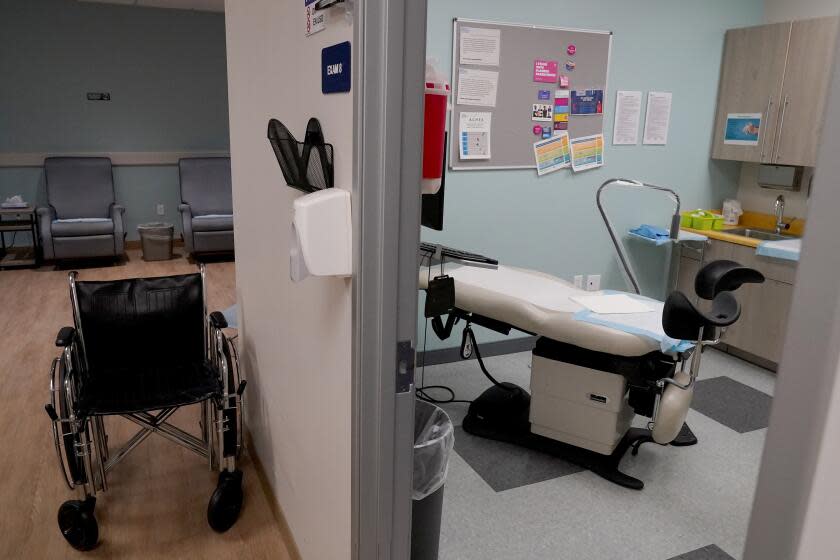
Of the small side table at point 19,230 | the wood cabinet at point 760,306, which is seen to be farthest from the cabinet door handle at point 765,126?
the small side table at point 19,230

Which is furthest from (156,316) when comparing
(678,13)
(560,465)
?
(678,13)

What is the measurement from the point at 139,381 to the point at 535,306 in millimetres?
1594

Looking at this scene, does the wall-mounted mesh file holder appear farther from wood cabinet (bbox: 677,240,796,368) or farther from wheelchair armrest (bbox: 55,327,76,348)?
wood cabinet (bbox: 677,240,796,368)

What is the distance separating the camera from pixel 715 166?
14.6 ft

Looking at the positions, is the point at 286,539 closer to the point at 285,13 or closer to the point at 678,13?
the point at 285,13

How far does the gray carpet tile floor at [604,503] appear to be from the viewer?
7.54 ft

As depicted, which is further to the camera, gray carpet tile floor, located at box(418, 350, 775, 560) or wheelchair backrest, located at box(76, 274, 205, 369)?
wheelchair backrest, located at box(76, 274, 205, 369)

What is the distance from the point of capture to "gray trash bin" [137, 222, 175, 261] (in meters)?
6.23

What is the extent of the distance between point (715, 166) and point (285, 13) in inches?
142

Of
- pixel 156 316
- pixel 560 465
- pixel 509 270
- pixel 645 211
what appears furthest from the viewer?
pixel 645 211

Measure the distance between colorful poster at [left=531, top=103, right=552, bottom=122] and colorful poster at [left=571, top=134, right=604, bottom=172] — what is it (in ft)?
0.84

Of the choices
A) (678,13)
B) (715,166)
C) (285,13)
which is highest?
(678,13)

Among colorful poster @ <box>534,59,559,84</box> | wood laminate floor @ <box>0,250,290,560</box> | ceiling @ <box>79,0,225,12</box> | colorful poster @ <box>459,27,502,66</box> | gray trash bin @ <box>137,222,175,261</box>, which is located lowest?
wood laminate floor @ <box>0,250,290,560</box>

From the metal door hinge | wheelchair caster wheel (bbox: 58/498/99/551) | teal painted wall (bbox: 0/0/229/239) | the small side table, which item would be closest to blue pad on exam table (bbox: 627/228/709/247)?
the metal door hinge
